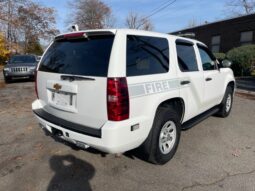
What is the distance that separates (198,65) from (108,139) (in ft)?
8.33

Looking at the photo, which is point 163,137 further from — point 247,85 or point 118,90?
point 247,85

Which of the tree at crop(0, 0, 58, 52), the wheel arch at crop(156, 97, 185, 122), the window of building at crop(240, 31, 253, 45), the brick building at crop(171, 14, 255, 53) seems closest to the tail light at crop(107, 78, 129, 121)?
the wheel arch at crop(156, 97, 185, 122)

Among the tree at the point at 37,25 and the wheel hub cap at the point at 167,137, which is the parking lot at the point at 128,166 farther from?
the tree at the point at 37,25

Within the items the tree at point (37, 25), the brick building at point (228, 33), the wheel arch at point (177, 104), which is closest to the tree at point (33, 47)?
the tree at point (37, 25)

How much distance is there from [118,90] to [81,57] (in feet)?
2.58

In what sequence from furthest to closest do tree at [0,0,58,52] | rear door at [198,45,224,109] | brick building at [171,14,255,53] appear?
tree at [0,0,58,52]
brick building at [171,14,255,53]
rear door at [198,45,224,109]

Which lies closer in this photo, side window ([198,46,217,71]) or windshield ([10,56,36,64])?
side window ([198,46,217,71])

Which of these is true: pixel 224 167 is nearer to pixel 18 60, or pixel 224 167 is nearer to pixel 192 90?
pixel 192 90

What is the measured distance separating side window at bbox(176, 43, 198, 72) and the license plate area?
5.84 ft

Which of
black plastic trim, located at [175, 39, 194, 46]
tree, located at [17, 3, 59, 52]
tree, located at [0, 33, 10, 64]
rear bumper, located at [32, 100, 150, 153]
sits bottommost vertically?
rear bumper, located at [32, 100, 150, 153]

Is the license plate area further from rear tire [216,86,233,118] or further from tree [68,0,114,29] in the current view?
tree [68,0,114,29]

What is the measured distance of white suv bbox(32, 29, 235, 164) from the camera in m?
2.77

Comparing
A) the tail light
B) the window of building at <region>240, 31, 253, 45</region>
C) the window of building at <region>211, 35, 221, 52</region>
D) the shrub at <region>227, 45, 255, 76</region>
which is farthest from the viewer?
the window of building at <region>211, 35, 221, 52</region>

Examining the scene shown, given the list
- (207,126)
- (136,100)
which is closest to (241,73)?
(207,126)
